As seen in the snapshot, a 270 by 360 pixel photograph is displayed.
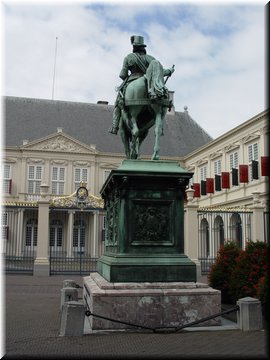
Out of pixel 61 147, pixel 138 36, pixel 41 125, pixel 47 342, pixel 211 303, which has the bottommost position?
pixel 47 342

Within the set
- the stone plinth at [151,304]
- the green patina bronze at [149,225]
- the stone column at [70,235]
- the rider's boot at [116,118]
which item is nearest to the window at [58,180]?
the stone column at [70,235]

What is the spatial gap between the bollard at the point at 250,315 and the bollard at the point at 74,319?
2298 mm

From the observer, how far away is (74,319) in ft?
18.7

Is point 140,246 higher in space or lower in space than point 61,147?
lower

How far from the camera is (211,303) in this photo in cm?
626

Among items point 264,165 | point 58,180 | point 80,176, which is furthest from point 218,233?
point 58,180

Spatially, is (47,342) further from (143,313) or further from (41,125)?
(41,125)

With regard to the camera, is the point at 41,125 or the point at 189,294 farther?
the point at 41,125

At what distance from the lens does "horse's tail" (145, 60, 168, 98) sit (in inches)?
274

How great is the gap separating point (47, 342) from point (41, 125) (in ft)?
122

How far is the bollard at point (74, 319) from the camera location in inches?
223

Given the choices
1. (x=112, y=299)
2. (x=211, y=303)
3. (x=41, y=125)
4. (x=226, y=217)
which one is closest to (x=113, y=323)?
(x=112, y=299)

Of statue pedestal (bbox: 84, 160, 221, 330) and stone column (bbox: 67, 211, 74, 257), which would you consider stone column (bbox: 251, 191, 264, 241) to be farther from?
stone column (bbox: 67, 211, 74, 257)

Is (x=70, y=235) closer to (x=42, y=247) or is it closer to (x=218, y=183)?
(x=218, y=183)
